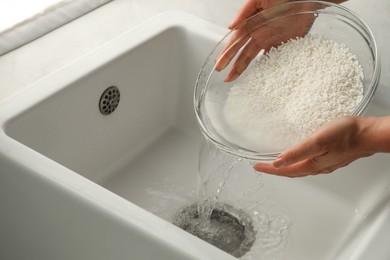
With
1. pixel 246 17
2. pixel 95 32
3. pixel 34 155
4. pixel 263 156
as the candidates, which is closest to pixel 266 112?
pixel 263 156

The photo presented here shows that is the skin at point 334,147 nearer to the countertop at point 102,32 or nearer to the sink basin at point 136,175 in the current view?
the sink basin at point 136,175

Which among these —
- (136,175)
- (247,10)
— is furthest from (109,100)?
(247,10)

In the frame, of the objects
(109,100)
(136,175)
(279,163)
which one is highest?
(279,163)

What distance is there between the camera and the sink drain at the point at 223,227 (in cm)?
99

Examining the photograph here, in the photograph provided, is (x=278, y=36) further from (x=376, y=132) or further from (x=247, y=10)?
(x=376, y=132)

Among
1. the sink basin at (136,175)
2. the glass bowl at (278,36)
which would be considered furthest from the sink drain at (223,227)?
the glass bowl at (278,36)

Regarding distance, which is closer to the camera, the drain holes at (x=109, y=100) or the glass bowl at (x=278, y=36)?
the glass bowl at (x=278, y=36)

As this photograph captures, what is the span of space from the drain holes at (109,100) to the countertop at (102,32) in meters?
0.08

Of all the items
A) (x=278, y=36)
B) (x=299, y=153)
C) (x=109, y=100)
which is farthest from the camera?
(x=109, y=100)

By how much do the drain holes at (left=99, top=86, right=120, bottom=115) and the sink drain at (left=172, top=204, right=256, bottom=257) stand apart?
21cm

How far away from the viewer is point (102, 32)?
1178 millimetres

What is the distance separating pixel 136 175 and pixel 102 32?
27cm

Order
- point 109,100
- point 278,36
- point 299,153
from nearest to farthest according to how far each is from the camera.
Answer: point 299,153 < point 278,36 < point 109,100

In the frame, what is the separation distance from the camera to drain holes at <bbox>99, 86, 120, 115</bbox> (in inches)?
42.6
